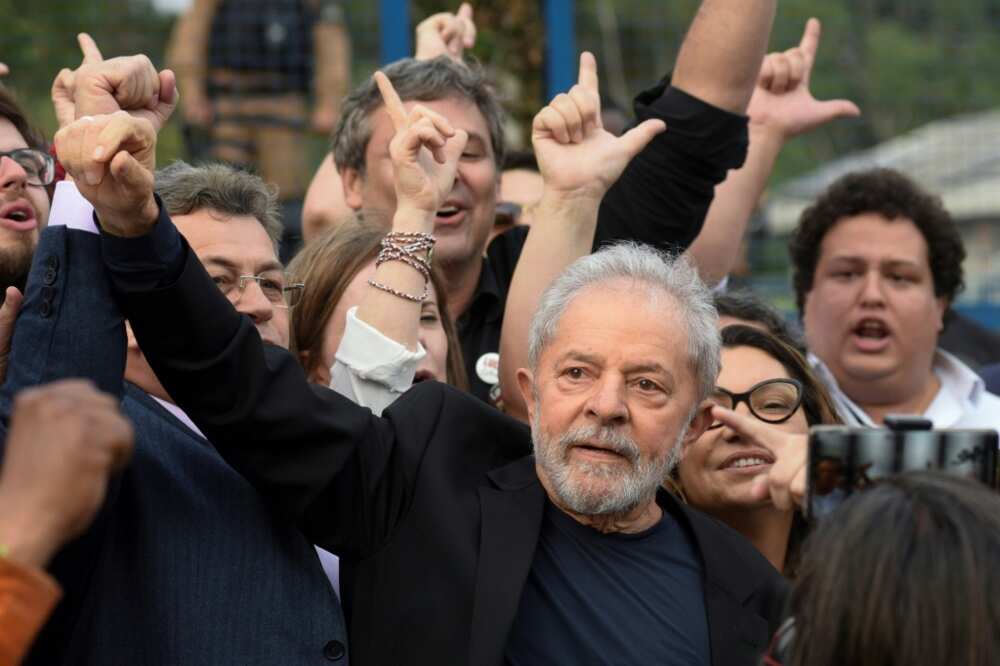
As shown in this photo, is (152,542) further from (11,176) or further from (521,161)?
(521,161)

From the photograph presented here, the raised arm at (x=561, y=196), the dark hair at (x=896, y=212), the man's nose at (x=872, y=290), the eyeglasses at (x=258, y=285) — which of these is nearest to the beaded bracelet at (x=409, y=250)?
the eyeglasses at (x=258, y=285)

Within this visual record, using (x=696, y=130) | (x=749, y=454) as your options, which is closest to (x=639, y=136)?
(x=696, y=130)

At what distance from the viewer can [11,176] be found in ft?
10.0

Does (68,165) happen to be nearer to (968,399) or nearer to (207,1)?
(968,399)

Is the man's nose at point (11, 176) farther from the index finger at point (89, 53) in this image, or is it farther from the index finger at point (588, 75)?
the index finger at point (588, 75)

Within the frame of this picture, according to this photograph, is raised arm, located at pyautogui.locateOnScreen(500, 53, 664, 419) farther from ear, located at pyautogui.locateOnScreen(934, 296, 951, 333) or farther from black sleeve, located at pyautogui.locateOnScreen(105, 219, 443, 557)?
ear, located at pyautogui.locateOnScreen(934, 296, 951, 333)

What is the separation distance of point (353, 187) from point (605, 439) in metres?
1.54

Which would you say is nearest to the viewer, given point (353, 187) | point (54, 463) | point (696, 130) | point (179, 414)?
point (54, 463)

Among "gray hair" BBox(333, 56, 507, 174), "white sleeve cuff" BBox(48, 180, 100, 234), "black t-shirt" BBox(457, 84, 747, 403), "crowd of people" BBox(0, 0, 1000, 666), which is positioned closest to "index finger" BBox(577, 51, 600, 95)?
"crowd of people" BBox(0, 0, 1000, 666)

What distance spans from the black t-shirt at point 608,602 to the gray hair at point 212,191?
0.80m

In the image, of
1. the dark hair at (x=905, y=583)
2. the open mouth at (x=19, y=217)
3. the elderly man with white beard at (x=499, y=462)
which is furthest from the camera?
the open mouth at (x=19, y=217)

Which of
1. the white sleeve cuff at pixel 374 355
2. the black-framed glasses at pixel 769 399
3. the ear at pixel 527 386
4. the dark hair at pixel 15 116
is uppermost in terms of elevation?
the dark hair at pixel 15 116

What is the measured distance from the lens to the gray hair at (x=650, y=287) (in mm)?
2934

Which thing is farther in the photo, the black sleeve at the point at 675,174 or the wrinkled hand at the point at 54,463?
the black sleeve at the point at 675,174
